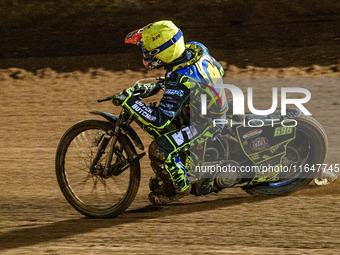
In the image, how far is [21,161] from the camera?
7.77 metres

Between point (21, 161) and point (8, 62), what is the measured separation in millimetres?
5881

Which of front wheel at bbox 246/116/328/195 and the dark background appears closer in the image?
front wheel at bbox 246/116/328/195

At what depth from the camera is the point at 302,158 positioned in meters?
6.20

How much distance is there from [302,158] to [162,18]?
30.8ft

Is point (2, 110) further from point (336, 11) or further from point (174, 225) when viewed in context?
point (336, 11)

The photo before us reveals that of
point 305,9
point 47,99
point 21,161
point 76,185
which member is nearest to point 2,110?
point 47,99

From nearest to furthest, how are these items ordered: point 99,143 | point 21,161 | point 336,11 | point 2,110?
point 99,143 < point 21,161 < point 2,110 < point 336,11

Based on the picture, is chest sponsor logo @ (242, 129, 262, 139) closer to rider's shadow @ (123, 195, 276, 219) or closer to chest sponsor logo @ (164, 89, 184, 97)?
rider's shadow @ (123, 195, 276, 219)

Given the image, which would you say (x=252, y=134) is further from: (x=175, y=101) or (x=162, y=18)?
(x=162, y=18)

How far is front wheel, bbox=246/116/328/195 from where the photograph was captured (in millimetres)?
6035

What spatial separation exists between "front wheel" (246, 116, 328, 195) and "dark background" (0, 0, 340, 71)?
5.54 metres

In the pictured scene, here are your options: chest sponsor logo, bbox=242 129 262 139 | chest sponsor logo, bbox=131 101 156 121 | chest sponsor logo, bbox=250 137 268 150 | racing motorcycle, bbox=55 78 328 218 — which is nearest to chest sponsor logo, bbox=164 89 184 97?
chest sponsor logo, bbox=131 101 156 121

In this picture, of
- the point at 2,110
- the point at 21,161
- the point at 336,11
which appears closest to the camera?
the point at 21,161

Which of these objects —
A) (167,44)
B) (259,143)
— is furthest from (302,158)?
(167,44)
